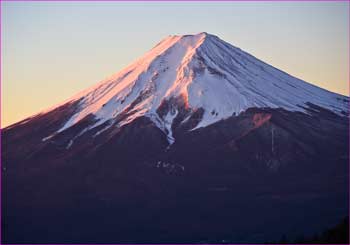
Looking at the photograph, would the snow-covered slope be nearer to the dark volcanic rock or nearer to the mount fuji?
the mount fuji

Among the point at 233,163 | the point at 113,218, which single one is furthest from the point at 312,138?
the point at 113,218

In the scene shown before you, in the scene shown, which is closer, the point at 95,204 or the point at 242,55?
the point at 95,204

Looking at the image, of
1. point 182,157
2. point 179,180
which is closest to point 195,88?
point 182,157

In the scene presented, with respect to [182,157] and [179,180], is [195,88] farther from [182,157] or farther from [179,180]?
[179,180]

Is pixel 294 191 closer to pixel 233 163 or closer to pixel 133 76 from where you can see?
pixel 233 163

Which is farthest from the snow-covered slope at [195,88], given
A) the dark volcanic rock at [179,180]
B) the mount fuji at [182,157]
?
the dark volcanic rock at [179,180]

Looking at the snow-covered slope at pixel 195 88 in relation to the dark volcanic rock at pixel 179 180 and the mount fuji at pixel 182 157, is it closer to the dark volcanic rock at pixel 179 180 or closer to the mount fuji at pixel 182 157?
the mount fuji at pixel 182 157
